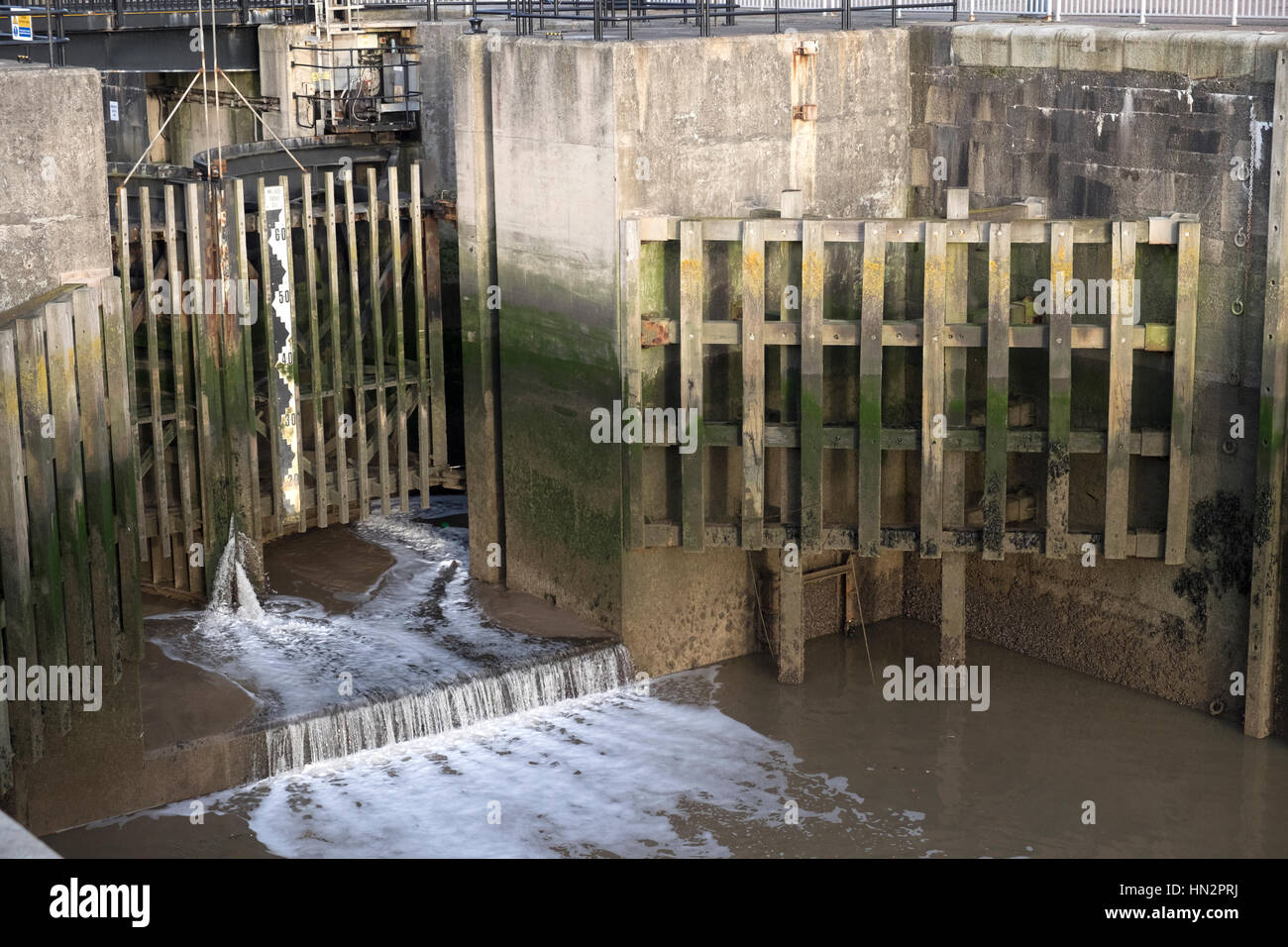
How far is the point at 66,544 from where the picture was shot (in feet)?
36.0

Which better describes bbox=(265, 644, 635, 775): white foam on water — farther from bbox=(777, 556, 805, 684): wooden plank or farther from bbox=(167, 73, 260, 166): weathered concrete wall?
bbox=(167, 73, 260, 166): weathered concrete wall

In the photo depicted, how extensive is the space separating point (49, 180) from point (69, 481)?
2.08 m

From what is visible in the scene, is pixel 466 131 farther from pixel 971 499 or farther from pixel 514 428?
pixel 971 499

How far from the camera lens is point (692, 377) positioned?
14469mm

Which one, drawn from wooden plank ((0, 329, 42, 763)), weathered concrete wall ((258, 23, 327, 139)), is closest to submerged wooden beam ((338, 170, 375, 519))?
weathered concrete wall ((258, 23, 327, 139))

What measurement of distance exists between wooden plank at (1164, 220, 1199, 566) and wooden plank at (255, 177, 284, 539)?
803cm

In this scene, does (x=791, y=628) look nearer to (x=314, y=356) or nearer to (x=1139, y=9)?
(x=314, y=356)

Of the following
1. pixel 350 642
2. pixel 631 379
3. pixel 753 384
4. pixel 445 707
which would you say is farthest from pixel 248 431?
pixel 753 384

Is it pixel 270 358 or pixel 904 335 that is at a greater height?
pixel 904 335
